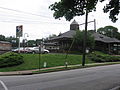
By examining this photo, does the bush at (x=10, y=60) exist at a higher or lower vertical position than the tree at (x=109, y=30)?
lower

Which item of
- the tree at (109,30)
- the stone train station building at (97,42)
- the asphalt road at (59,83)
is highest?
the tree at (109,30)

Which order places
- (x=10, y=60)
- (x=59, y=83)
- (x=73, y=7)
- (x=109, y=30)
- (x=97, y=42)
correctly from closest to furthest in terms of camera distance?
(x=73, y=7)
(x=59, y=83)
(x=10, y=60)
(x=97, y=42)
(x=109, y=30)

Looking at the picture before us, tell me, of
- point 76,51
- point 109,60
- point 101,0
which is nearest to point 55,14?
point 101,0

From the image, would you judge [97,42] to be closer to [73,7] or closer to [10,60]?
Answer: [10,60]

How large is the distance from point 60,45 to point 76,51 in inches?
250

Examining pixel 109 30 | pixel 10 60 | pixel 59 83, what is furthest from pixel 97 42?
pixel 109 30

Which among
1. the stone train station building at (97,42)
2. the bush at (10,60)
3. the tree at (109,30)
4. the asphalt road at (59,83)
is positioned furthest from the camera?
the tree at (109,30)

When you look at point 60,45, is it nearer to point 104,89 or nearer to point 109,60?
point 109,60

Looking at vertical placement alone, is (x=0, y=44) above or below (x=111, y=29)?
below

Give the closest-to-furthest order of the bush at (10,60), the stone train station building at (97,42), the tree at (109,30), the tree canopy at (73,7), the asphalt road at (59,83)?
the tree canopy at (73,7)
the asphalt road at (59,83)
the bush at (10,60)
the stone train station building at (97,42)
the tree at (109,30)

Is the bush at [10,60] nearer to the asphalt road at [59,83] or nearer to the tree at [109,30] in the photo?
the asphalt road at [59,83]

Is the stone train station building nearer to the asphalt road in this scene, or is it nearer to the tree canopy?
the asphalt road

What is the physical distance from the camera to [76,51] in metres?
48.3

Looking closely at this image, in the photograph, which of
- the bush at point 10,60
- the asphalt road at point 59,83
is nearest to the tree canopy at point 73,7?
the asphalt road at point 59,83
